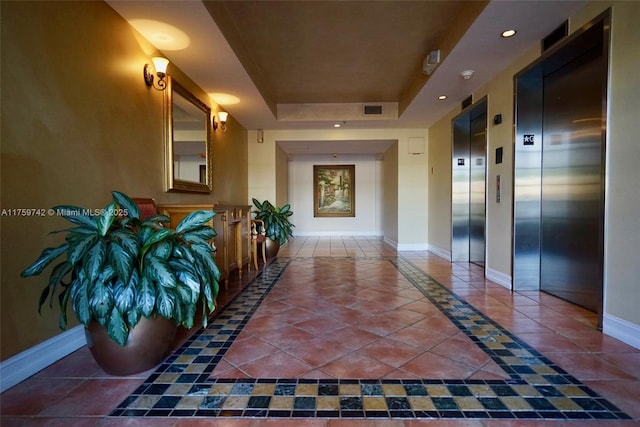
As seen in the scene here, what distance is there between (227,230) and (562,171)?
3.64 metres

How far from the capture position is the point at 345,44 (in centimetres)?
352

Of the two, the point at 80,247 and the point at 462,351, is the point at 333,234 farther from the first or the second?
the point at 80,247

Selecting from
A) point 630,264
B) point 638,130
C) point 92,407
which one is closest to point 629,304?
point 630,264

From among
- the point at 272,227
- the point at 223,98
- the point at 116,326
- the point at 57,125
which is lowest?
the point at 116,326

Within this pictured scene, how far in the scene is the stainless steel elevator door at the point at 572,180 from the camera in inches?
104

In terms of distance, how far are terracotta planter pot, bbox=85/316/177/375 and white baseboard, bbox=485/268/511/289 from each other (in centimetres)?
343

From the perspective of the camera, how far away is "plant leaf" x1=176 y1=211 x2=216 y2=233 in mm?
1744

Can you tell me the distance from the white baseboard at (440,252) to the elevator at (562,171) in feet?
6.23

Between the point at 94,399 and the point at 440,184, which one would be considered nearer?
the point at 94,399

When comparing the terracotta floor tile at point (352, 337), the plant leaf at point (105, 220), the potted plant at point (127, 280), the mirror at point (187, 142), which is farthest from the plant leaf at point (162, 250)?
the mirror at point (187, 142)

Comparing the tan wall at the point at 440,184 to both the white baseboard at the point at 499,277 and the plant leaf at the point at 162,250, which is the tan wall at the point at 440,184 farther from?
the plant leaf at the point at 162,250

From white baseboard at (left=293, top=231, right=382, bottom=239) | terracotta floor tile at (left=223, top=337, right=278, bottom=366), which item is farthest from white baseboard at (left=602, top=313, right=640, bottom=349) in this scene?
white baseboard at (left=293, top=231, right=382, bottom=239)

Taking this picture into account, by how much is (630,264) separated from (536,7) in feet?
6.71

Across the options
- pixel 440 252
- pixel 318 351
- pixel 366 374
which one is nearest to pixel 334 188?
pixel 440 252
